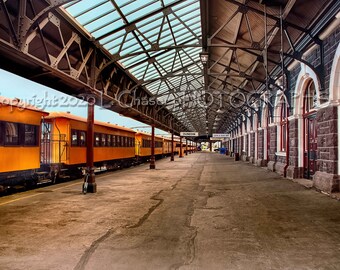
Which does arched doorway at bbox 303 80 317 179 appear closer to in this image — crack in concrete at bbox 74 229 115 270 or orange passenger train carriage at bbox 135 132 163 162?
crack in concrete at bbox 74 229 115 270

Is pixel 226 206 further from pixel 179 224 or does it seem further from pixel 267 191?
pixel 267 191

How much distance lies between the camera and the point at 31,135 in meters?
10.3

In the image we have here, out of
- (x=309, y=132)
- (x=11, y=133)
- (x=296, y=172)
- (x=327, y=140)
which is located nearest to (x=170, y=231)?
(x=327, y=140)

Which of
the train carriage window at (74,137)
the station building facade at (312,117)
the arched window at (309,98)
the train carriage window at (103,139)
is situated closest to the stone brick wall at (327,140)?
the station building facade at (312,117)

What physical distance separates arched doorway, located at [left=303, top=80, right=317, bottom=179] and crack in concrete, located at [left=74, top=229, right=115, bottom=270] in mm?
8590

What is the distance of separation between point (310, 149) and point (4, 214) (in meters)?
10.2

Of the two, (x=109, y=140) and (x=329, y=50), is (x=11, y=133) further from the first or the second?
(x=329, y=50)

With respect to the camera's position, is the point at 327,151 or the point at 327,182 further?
the point at 327,151

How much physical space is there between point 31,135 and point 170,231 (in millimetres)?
7112

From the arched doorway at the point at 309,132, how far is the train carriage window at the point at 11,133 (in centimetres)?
1014

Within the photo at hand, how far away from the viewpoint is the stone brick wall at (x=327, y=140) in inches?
335

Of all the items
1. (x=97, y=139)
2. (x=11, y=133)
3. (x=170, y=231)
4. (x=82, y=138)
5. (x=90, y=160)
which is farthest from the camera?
(x=97, y=139)

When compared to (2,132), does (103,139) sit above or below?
below

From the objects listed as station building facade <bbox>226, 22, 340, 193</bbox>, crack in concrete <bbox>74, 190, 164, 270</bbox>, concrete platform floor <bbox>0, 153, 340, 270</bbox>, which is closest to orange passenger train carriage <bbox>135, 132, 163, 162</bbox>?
station building facade <bbox>226, 22, 340, 193</bbox>
